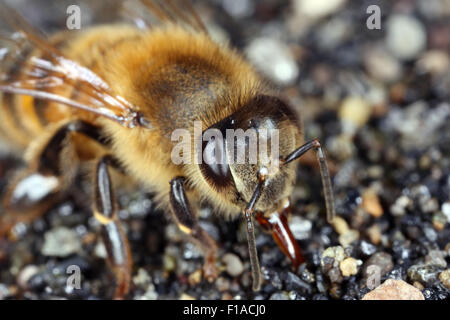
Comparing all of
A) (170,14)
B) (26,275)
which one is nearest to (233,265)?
(26,275)

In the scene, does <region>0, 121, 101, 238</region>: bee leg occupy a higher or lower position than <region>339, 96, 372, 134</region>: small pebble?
lower

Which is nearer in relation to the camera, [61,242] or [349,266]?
[349,266]

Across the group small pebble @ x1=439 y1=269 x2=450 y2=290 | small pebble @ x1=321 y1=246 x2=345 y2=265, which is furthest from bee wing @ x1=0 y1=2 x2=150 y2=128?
small pebble @ x1=439 y1=269 x2=450 y2=290

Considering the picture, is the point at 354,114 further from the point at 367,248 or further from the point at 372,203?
the point at 367,248

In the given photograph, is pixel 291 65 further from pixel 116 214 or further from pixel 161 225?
pixel 116 214

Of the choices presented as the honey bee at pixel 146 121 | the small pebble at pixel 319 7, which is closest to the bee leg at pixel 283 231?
the honey bee at pixel 146 121

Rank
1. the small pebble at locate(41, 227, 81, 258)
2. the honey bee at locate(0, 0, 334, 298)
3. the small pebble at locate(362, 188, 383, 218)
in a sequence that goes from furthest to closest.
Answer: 1. the small pebble at locate(41, 227, 81, 258)
2. the small pebble at locate(362, 188, 383, 218)
3. the honey bee at locate(0, 0, 334, 298)

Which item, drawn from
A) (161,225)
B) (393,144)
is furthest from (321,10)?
(161,225)

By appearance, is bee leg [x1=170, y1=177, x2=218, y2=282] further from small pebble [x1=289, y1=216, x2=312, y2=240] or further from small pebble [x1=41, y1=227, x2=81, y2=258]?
small pebble [x1=41, y1=227, x2=81, y2=258]
